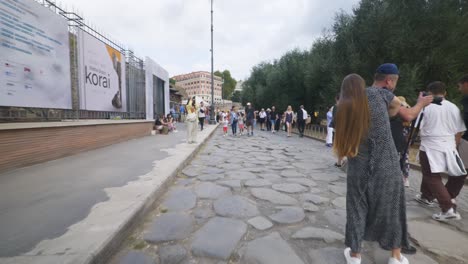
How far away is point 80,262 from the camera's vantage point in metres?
1.62

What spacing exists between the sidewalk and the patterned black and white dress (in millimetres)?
2086

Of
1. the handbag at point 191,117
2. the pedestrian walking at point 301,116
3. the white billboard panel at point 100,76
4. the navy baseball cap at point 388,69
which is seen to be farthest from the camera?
the pedestrian walking at point 301,116

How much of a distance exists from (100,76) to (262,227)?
7.27 m

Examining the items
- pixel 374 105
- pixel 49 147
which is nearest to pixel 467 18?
pixel 374 105

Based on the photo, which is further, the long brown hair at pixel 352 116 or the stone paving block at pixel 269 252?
the stone paving block at pixel 269 252

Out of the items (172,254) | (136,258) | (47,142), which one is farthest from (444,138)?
(47,142)

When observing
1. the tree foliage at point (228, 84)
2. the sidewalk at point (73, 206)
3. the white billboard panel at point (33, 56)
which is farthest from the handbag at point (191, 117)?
the tree foliage at point (228, 84)

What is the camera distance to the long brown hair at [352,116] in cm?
174

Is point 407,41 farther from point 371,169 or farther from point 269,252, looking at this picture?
point 269,252

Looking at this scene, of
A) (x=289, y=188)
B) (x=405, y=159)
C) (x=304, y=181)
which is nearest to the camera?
(x=405, y=159)

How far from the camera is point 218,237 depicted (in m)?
2.29

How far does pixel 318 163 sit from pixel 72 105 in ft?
22.3

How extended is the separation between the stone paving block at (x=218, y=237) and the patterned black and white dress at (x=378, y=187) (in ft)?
3.42

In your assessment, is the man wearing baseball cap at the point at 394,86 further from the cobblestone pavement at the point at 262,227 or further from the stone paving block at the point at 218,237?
the stone paving block at the point at 218,237
